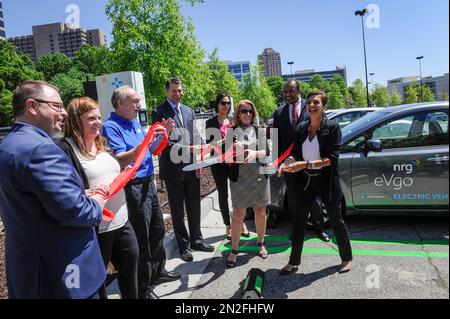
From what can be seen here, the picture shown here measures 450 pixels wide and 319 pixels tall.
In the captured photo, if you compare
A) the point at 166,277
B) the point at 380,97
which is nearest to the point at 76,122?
the point at 166,277

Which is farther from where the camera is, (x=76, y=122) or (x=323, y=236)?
(x=323, y=236)

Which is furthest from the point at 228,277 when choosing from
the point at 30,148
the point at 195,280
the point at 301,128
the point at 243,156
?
the point at 30,148

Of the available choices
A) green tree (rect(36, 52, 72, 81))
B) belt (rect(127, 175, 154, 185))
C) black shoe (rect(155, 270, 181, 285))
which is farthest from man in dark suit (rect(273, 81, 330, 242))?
green tree (rect(36, 52, 72, 81))

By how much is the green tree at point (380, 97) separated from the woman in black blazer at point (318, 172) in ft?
221

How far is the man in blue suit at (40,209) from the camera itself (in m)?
1.63

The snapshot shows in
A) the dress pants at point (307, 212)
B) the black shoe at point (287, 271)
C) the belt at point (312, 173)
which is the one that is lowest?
the black shoe at point (287, 271)

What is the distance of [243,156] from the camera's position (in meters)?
4.06

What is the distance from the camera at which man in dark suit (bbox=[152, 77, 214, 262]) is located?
4152 millimetres

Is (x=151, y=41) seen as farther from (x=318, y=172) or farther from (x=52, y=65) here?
(x=52, y=65)

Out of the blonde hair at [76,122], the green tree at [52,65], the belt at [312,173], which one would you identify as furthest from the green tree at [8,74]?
the belt at [312,173]

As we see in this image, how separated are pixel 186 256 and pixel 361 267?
2.03 meters

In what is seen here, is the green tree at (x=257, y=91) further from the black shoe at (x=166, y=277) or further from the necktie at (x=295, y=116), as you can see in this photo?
the black shoe at (x=166, y=277)

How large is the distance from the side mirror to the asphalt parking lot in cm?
117

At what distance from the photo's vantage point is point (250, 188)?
13.4 feet
